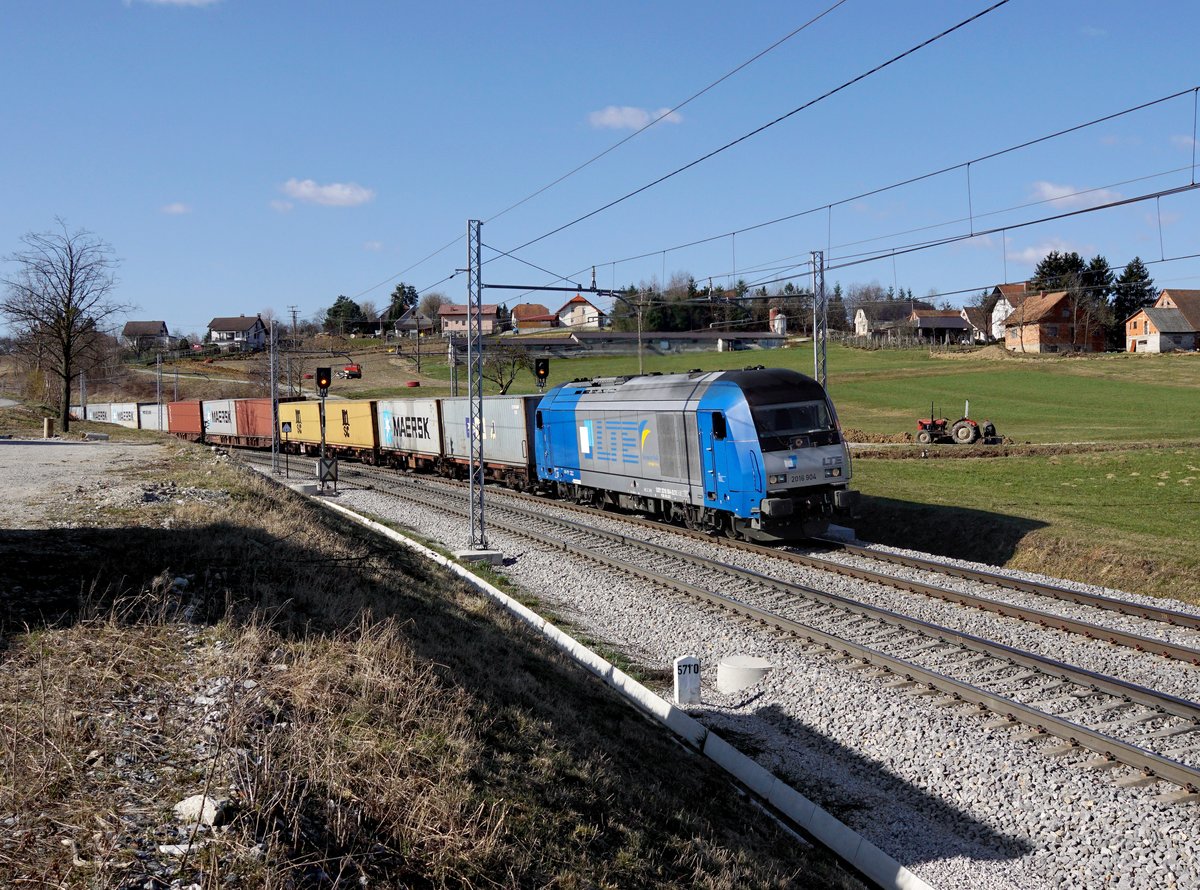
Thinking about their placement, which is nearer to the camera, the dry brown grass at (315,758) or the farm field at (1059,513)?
the dry brown grass at (315,758)

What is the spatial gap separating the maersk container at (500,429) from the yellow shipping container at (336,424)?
1078 centimetres

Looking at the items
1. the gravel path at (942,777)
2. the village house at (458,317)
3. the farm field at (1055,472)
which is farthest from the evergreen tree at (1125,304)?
the gravel path at (942,777)

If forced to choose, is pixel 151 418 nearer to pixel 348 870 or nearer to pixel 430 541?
pixel 430 541

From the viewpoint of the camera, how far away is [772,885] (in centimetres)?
719

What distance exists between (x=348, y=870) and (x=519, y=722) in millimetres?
3099

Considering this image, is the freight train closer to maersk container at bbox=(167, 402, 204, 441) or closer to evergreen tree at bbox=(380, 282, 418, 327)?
maersk container at bbox=(167, 402, 204, 441)

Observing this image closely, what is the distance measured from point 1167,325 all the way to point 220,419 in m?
83.0

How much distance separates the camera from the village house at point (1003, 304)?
103938 mm

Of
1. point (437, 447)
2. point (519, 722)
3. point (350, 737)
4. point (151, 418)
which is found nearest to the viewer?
point (350, 737)

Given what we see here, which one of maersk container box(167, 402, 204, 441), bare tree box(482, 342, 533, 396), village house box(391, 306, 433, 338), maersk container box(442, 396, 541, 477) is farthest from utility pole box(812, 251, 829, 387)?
village house box(391, 306, 433, 338)

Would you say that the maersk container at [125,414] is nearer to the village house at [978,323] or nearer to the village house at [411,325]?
the village house at [411,325]

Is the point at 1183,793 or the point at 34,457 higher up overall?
the point at 34,457

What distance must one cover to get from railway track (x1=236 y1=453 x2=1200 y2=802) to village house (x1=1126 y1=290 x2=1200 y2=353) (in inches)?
3319

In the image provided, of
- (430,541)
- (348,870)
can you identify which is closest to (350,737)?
(348,870)
